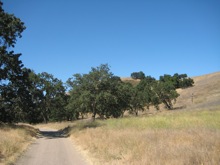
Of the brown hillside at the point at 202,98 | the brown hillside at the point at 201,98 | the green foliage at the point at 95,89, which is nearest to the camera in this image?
the green foliage at the point at 95,89

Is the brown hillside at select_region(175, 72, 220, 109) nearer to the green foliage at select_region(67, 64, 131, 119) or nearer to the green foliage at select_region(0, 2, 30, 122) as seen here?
the green foliage at select_region(67, 64, 131, 119)

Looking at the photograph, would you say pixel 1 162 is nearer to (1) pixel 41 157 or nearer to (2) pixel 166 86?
(1) pixel 41 157

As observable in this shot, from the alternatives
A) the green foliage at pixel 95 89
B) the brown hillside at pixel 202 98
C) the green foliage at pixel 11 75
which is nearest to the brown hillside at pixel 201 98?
the brown hillside at pixel 202 98

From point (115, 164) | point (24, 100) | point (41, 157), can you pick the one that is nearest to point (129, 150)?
point (115, 164)

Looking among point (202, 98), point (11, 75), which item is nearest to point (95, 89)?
point (11, 75)

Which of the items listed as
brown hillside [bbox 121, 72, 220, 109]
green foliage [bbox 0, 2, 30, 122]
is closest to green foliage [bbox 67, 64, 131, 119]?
green foliage [bbox 0, 2, 30, 122]

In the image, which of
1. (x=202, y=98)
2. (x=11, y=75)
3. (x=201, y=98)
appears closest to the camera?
(x=11, y=75)

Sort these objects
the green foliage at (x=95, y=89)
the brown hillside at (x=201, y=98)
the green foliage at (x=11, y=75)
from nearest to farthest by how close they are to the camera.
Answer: the green foliage at (x=11, y=75) < the green foliage at (x=95, y=89) < the brown hillside at (x=201, y=98)

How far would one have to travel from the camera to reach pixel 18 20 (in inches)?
1129

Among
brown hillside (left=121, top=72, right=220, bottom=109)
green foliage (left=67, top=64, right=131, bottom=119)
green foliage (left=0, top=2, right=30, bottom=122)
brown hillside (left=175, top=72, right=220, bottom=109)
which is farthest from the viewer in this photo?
brown hillside (left=175, top=72, right=220, bottom=109)

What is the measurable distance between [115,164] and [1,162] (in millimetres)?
4972

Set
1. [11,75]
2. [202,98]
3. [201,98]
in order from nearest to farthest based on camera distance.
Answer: [11,75], [202,98], [201,98]

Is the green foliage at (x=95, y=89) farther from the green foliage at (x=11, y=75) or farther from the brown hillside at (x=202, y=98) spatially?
the brown hillside at (x=202, y=98)

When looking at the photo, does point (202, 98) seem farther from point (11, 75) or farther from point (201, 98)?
point (11, 75)
